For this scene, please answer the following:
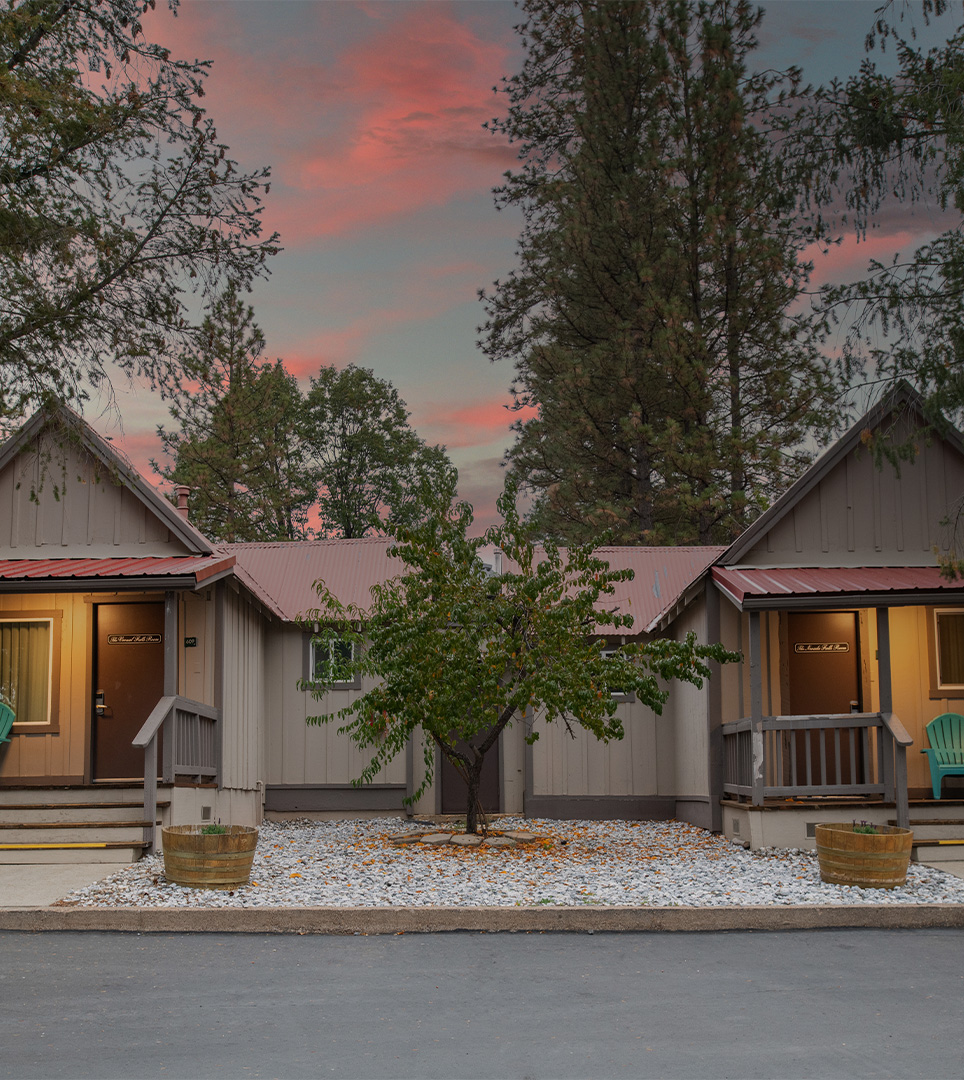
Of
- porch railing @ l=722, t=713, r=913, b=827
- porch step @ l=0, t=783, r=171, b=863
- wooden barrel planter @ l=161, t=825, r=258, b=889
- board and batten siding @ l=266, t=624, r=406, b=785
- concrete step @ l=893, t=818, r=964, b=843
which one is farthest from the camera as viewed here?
board and batten siding @ l=266, t=624, r=406, b=785

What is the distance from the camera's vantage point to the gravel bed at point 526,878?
8617 millimetres

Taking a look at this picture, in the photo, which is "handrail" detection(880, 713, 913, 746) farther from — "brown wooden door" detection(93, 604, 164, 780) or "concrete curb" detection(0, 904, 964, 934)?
"brown wooden door" detection(93, 604, 164, 780)

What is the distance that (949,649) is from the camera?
1295 centimetres

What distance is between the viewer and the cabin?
11.4 metres

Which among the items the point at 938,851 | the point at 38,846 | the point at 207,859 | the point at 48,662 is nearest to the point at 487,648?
the point at 207,859

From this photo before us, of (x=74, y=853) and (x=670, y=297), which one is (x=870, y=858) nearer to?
(x=74, y=853)

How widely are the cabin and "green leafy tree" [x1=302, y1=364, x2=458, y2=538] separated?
16.4 metres

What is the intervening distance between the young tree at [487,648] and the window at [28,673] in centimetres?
364

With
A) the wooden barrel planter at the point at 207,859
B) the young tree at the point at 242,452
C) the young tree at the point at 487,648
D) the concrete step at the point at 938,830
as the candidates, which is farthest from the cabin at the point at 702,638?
the young tree at the point at 242,452

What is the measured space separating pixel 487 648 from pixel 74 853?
4.62 m

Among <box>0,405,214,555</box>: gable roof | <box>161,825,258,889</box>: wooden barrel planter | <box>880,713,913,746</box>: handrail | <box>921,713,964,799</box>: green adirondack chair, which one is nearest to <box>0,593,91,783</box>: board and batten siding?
<box>0,405,214,555</box>: gable roof

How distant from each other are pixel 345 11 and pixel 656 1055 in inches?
558

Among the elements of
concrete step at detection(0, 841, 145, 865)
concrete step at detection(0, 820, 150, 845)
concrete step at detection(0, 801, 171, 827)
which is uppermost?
concrete step at detection(0, 801, 171, 827)

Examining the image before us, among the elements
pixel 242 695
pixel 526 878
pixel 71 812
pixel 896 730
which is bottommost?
pixel 526 878
